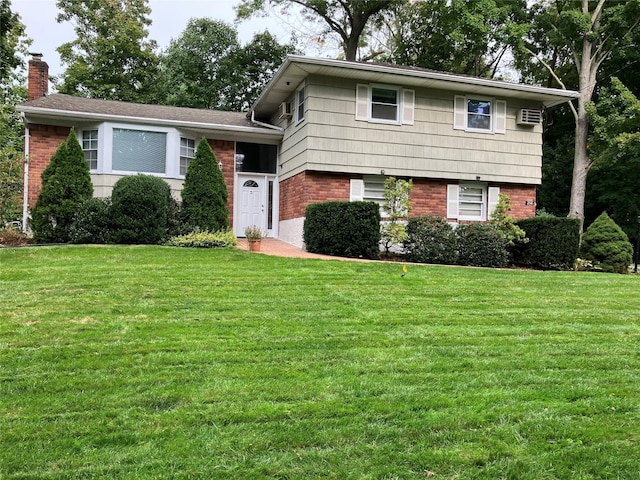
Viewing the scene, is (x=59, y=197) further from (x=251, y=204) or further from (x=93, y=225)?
(x=251, y=204)

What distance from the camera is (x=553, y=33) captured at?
831 inches

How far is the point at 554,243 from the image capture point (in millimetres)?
11250

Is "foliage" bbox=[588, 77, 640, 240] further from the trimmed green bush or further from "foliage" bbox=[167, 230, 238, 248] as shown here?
"foliage" bbox=[167, 230, 238, 248]

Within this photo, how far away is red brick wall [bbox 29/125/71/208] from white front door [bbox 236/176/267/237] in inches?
219

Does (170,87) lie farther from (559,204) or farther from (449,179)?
(559,204)

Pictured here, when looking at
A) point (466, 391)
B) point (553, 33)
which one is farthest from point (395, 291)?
point (553, 33)

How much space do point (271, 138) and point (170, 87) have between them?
41.4ft

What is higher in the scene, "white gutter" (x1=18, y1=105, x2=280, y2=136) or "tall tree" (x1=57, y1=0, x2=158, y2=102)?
"tall tree" (x1=57, y1=0, x2=158, y2=102)

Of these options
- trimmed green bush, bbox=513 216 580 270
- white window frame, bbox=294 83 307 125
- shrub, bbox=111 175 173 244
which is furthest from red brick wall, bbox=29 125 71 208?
trimmed green bush, bbox=513 216 580 270

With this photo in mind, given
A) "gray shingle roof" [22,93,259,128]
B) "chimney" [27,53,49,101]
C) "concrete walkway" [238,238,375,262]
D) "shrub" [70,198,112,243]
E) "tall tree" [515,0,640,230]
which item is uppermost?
"tall tree" [515,0,640,230]

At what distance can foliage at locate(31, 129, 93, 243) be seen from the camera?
11367mm

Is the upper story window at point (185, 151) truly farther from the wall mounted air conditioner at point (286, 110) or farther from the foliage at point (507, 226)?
the foliage at point (507, 226)

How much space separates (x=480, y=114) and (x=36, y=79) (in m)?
14.4

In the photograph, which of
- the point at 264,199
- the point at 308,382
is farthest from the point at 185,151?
the point at 308,382
